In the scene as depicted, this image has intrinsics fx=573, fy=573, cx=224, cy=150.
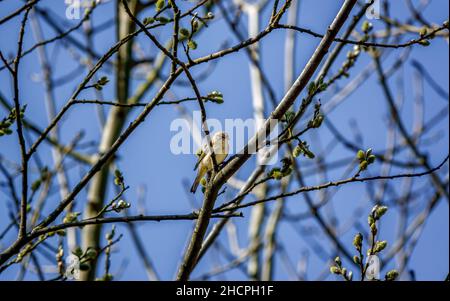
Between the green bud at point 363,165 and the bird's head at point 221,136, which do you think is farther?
the bird's head at point 221,136

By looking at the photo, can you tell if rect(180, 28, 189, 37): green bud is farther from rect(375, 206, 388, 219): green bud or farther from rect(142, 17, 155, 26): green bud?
rect(375, 206, 388, 219): green bud

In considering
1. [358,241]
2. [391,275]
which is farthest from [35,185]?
[391,275]

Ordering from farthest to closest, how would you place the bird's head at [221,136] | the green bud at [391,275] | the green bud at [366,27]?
the bird's head at [221,136]
the green bud at [366,27]
the green bud at [391,275]

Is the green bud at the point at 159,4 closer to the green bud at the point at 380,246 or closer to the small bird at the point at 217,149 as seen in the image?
the small bird at the point at 217,149

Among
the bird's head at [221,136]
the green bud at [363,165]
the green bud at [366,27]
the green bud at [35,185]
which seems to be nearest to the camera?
the green bud at [363,165]

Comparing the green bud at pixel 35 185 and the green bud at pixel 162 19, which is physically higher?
the green bud at pixel 162 19

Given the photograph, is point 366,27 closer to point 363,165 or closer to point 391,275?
point 363,165

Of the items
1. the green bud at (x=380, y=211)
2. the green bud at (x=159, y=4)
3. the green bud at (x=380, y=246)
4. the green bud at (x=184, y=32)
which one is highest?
the green bud at (x=159, y=4)

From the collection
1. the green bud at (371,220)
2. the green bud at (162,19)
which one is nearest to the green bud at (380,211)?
the green bud at (371,220)

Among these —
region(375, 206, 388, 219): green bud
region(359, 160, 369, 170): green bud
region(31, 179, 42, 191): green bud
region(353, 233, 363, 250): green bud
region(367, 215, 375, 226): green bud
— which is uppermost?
region(31, 179, 42, 191): green bud

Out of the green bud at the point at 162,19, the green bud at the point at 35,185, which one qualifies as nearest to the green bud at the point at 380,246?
the green bud at the point at 162,19

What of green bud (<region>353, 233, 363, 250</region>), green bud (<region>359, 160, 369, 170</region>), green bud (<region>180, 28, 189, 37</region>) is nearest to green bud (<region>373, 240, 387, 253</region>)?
green bud (<region>353, 233, 363, 250</region>)
